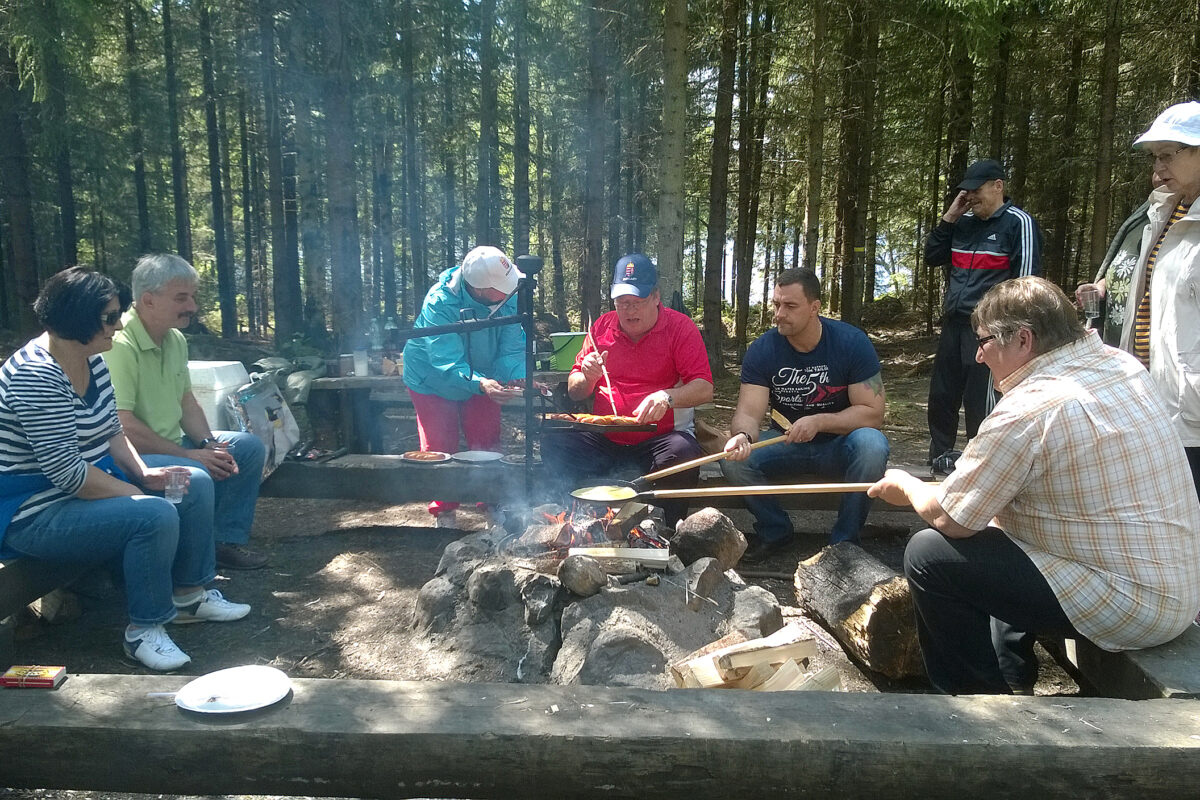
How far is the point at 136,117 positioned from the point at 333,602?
57.0 feet

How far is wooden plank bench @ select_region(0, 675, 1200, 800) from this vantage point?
1861 millimetres

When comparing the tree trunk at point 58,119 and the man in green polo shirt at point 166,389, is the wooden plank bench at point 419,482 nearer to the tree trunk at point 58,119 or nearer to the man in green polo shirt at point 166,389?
the man in green polo shirt at point 166,389

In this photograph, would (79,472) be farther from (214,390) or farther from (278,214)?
(278,214)

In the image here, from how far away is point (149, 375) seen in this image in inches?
146

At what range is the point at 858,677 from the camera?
3.17 metres

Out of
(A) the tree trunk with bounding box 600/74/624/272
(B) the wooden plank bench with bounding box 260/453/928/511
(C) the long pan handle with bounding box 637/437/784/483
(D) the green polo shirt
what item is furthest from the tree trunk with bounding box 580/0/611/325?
(D) the green polo shirt

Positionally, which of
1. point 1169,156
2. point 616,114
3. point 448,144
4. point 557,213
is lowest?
point 1169,156

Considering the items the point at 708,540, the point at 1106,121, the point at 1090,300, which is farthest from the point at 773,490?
the point at 1106,121

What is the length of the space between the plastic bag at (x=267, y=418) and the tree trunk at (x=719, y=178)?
5.27 m

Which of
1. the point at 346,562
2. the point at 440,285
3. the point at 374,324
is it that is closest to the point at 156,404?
the point at 346,562

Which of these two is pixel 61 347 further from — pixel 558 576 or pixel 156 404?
pixel 558 576

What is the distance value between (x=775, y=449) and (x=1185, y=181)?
215 centimetres

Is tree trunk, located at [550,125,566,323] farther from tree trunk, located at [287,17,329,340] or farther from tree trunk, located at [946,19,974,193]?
tree trunk, located at [287,17,329,340]

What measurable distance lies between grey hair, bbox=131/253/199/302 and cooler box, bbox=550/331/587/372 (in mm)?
4887
